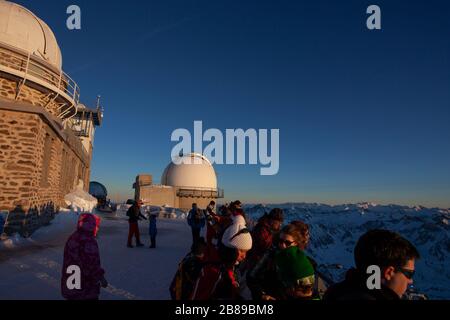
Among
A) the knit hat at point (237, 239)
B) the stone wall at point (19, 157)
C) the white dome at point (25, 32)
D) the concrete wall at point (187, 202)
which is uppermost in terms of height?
the white dome at point (25, 32)

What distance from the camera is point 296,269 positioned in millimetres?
2162

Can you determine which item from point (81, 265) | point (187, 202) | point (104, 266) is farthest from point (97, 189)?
point (81, 265)

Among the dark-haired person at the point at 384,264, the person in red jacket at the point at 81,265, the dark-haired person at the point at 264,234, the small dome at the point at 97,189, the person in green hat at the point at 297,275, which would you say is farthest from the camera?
the small dome at the point at 97,189

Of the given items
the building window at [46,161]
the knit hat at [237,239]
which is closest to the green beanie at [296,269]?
the knit hat at [237,239]

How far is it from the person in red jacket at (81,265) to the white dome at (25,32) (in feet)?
46.0

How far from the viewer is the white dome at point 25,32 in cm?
1338

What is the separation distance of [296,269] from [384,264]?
0.67 meters

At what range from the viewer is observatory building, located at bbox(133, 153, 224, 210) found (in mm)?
32447

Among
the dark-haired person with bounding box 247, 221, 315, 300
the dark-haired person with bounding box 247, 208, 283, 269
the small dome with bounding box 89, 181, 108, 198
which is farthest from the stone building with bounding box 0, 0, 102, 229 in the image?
the small dome with bounding box 89, 181, 108, 198

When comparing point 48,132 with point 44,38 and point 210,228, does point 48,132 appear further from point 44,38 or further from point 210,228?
point 210,228

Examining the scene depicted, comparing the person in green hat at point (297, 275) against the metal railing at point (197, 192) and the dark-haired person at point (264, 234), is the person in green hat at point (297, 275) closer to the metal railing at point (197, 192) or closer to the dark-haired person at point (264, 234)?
the dark-haired person at point (264, 234)

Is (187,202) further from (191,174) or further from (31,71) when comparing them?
(31,71)

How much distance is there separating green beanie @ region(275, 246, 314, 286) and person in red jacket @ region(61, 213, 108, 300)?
2204 millimetres
